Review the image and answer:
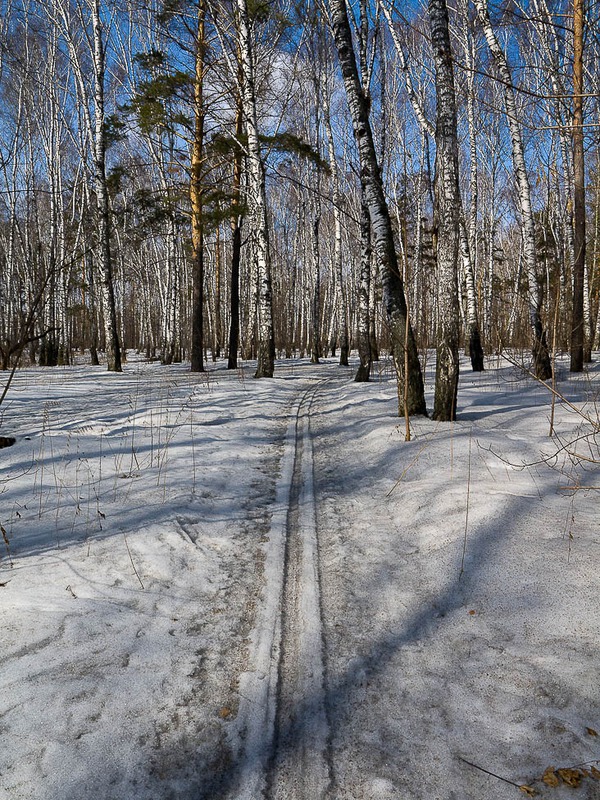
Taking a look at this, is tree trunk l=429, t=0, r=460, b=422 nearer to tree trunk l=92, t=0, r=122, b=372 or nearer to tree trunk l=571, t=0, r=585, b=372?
tree trunk l=571, t=0, r=585, b=372

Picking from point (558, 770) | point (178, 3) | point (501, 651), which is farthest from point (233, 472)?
point (178, 3)

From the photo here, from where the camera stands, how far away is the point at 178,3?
12555mm

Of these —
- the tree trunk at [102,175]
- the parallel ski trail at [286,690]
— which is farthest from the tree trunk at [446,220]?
the tree trunk at [102,175]

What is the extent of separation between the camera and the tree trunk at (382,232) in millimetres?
6270

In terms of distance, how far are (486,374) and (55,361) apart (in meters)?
18.1

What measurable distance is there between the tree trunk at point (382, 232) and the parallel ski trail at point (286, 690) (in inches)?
146

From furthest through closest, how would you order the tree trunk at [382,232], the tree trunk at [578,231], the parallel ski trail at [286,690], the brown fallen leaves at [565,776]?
the tree trunk at [578,231] → the tree trunk at [382,232] → the parallel ski trail at [286,690] → the brown fallen leaves at [565,776]

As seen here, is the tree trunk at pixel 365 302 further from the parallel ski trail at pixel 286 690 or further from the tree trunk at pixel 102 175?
the parallel ski trail at pixel 286 690

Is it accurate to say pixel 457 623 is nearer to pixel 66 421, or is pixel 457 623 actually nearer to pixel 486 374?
pixel 66 421

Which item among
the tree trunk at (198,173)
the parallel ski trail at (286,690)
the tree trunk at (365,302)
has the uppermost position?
the tree trunk at (198,173)

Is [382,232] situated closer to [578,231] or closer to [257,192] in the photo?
[257,192]

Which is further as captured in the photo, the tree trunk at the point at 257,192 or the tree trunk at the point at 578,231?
the tree trunk at the point at 257,192

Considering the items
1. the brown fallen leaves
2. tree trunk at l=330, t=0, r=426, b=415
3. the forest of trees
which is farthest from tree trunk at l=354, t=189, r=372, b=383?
the brown fallen leaves

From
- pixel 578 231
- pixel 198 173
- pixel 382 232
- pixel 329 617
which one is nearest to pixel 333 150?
pixel 198 173
